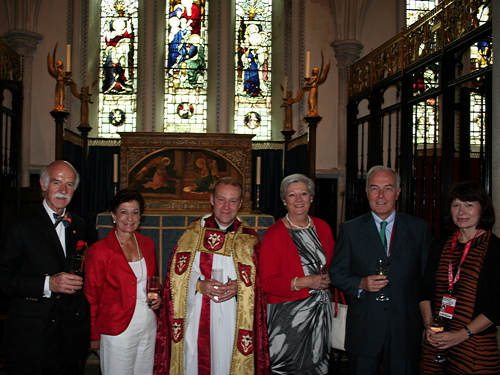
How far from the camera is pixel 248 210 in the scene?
8.33m

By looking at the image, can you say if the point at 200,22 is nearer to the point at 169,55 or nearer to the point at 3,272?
the point at 169,55

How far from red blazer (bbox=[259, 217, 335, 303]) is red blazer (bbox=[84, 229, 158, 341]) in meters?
0.80

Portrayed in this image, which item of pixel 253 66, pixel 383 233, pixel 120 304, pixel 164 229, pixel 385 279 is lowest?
pixel 120 304

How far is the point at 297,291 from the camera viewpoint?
2805 millimetres

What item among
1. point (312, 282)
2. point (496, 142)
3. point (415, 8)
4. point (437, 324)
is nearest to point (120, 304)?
point (312, 282)

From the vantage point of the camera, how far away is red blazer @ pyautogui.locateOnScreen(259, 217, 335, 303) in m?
2.80

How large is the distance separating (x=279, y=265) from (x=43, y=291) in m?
1.33

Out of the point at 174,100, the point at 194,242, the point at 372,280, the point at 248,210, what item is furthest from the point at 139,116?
the point at 372,280

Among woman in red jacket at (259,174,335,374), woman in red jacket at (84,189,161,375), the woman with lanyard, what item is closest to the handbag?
woman in red jacket at (259,174,335,374)

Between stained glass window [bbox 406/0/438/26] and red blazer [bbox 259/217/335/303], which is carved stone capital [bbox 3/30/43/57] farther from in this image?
red blazer [bbox 259/217/335/303]

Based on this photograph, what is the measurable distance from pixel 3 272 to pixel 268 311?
1553mm

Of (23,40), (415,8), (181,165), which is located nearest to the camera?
(181,165)

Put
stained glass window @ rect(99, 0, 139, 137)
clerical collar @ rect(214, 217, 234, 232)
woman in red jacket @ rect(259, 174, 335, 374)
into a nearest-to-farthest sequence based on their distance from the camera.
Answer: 1. woman in red jacket @ rect(259, 174, 335, 374)
2. clerical collar @ rect(214, 217, 234, 232)
3. stained glass window @ rect(99, 0, 139, 137)

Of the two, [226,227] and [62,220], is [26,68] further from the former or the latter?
[226,227]
